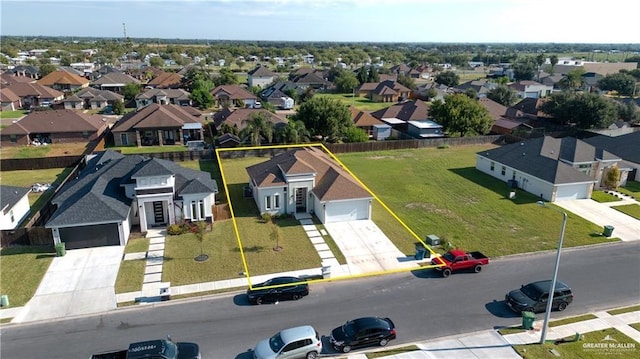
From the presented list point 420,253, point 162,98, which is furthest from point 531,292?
point 162,98

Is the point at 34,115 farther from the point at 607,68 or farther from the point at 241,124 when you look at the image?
the point at 607,68

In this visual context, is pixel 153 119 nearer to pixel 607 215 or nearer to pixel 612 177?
pixel 607 215

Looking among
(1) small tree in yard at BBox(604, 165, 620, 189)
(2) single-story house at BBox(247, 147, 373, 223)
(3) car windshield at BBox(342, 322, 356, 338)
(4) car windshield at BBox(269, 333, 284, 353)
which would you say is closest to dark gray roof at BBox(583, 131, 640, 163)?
(1) small tree in yard at BBox(604, 165, 620, 189)

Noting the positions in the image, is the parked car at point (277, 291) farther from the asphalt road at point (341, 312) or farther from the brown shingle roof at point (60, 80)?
the brown shingle roof at point (60, 80)

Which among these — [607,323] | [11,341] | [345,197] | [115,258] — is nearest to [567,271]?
[607,323]

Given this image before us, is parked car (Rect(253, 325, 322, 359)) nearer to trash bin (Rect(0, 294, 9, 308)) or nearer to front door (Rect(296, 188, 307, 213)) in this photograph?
trash bin (Rect(0, 294, 9, 308))

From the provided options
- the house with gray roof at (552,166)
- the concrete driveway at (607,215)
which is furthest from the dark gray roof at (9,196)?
the concrete driveway at (607,215)
